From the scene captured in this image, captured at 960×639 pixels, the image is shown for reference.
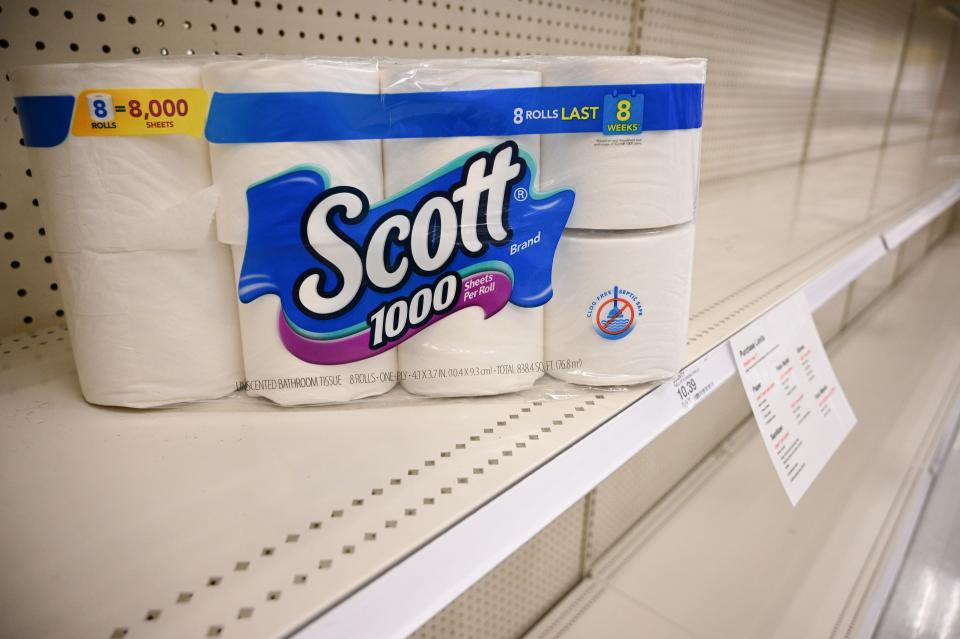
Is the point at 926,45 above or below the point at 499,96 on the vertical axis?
above

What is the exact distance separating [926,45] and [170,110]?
14.4ft

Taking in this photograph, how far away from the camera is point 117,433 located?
0.47m

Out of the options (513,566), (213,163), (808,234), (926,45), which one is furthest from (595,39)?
(926,45)

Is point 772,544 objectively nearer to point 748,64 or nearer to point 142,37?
point 748,64

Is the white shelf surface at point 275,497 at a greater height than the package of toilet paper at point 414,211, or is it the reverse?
the package of toilet paper at point 414,211

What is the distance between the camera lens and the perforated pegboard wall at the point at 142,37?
0.55 m

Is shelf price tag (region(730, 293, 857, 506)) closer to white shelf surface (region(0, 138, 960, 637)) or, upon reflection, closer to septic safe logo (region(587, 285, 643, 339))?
white shelf surface (region(0, 138, 960, 637))

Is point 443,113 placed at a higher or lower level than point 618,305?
higher

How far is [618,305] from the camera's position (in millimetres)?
503

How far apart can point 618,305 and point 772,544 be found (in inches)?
38.7

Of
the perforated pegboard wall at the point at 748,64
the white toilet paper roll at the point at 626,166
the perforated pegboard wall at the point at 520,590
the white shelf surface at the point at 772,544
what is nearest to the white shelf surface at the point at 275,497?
the white toilet paper roll at the point at 626,166

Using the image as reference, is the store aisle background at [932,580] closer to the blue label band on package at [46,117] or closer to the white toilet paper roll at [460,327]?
the white toilet paper roll at [460,327]

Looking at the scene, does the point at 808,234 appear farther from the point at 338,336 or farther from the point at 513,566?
the point at 338,336

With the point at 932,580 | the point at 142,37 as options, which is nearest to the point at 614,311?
the point at 142,37
